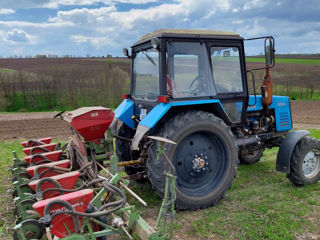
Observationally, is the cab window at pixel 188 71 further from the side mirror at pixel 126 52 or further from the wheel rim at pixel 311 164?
the wheel rim at pixel 311 164

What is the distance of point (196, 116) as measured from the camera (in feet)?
11.7

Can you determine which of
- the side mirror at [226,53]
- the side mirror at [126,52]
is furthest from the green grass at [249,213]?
the side mirror at [126,52]

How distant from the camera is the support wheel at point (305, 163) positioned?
4340 mm

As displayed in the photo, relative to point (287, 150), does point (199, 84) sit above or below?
above

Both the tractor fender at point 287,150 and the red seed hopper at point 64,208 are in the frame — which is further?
the tractor fender at point 287,150

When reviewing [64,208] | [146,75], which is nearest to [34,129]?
[146,75]

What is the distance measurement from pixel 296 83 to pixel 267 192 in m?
24.2

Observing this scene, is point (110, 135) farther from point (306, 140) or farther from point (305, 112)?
point (305, 112)

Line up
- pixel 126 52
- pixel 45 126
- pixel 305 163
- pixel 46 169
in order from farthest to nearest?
pixel 45 126 → pixel 126 52 → pixel 305 163 → pixel 46 169

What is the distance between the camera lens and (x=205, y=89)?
392 cm

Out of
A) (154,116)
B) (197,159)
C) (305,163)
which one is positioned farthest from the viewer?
A: (305,163)

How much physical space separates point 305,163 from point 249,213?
165 cm

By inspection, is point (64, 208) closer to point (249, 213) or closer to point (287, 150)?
point (249, 213)

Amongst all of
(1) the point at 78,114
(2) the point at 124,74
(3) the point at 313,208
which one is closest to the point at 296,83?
(2) the point at 124,74
